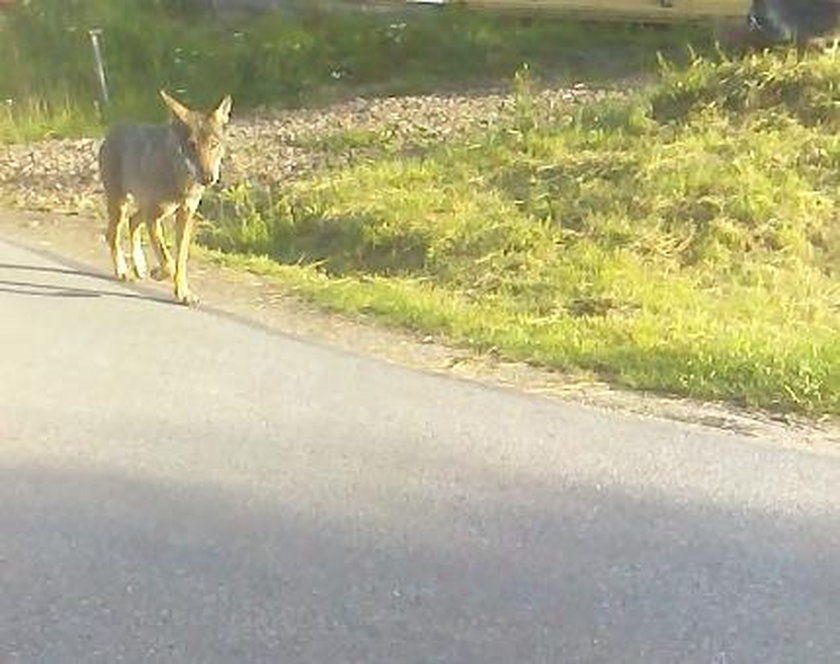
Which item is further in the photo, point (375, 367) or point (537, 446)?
point (375, 367)

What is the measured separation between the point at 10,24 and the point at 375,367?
17232 millimetres

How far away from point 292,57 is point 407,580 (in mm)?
14886

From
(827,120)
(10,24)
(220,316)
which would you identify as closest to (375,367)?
(220,316)

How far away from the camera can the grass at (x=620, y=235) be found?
7.05 metres

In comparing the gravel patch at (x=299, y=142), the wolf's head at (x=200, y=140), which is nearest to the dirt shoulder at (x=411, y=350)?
the wolf's head at (x=200, y=140)

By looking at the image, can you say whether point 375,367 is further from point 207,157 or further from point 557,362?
point 207,157

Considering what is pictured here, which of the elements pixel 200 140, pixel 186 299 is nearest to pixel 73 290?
pixel 186 299

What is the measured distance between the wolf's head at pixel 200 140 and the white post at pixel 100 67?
9842 mm

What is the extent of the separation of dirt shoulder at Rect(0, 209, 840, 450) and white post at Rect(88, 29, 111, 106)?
7408 millimetres

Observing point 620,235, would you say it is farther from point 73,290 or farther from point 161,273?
point 73,290

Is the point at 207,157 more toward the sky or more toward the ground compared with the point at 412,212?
more toward the sky

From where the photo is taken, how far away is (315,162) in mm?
12727

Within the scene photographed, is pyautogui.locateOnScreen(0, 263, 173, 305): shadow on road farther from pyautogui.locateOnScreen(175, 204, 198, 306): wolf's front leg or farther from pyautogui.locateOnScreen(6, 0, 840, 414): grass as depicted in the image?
pyautogui.locateOnScreen(6, 0, 840, 414): grass

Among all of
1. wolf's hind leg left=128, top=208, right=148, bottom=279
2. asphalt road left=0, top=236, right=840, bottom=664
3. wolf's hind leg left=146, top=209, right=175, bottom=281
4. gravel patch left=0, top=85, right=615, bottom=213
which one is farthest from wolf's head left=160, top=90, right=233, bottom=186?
gravel patch left=0, top=85, right=615, bottom=213
